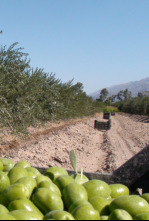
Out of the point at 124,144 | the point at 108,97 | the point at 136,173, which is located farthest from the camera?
the point at 108,97

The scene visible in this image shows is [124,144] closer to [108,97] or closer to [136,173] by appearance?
[136,173]

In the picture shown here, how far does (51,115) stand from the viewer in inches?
724

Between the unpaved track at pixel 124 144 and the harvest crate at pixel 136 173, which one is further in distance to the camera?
the unpaved track at pixel 124 144

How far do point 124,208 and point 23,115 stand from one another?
11080 mm

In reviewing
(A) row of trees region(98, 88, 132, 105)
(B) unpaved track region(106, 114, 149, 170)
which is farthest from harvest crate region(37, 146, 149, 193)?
(A) row of trees region(98, 88, 132, 105)

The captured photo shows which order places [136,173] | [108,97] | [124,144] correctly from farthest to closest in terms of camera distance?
[108,97]
[124,144]
[136,173]

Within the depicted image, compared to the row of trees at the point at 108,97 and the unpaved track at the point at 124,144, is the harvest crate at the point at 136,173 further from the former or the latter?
the row of trees at the point at 108,97

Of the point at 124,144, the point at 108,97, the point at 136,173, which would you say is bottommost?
the point at 124,144

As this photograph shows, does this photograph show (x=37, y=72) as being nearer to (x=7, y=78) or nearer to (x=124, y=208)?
(x=7, y=78)

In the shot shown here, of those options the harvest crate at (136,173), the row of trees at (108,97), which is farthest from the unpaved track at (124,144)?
the row of trees at (108,97)

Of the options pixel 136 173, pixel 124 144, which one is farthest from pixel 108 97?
pixel 136 173

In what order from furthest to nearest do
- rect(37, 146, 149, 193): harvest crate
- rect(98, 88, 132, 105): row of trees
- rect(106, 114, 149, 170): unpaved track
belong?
rect(98, 88, 132, 105): row of trees → rect(106, 114, 149, 170): unpaved track → rect(37, 146, 149, 193): harvest crate

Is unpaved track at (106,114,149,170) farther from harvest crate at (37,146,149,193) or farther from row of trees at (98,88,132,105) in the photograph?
row of trees at (98,88,132,105)

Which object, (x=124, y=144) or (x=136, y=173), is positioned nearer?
(x=136, y=173)
